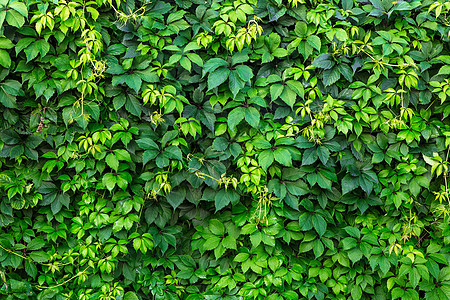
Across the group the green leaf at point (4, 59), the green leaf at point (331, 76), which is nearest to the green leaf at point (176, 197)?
the green leaf at point (331, 76)

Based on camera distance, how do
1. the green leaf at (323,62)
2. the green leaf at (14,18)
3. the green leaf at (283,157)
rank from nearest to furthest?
the green leaf at (14,18) → the green leaf at (283,157) → the green leaf at (323,62)

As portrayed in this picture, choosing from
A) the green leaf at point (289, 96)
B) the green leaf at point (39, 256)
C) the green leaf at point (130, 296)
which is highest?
the green leaf at point (289, 96)

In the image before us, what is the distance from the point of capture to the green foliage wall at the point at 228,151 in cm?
242

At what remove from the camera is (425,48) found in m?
2.58

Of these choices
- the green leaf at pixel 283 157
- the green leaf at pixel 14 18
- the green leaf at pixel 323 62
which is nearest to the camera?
the green leaf at pixel 14 18

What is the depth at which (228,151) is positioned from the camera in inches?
97.8

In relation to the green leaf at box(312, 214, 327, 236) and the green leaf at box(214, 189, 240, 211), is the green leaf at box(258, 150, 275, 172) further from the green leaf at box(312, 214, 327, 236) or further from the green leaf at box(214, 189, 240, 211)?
the green leaf at box(312, 214, 327, 236)

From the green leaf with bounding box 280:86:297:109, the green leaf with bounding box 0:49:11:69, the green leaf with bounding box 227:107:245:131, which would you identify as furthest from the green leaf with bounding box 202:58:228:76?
the green leaf with bounding box 0:49:11:69

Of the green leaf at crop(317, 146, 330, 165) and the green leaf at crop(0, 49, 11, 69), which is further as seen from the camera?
the green leaf at crop(317, 146, 330, 165)

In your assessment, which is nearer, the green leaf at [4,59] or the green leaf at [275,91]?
the green leaf at [4,59]

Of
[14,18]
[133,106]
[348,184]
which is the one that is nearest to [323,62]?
[348,184]

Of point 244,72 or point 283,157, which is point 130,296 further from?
point 244,72

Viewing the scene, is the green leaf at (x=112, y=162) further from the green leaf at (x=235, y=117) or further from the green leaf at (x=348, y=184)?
the green leaf at (x=348, y=184)

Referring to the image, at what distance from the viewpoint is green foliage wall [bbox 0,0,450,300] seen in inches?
95.3
